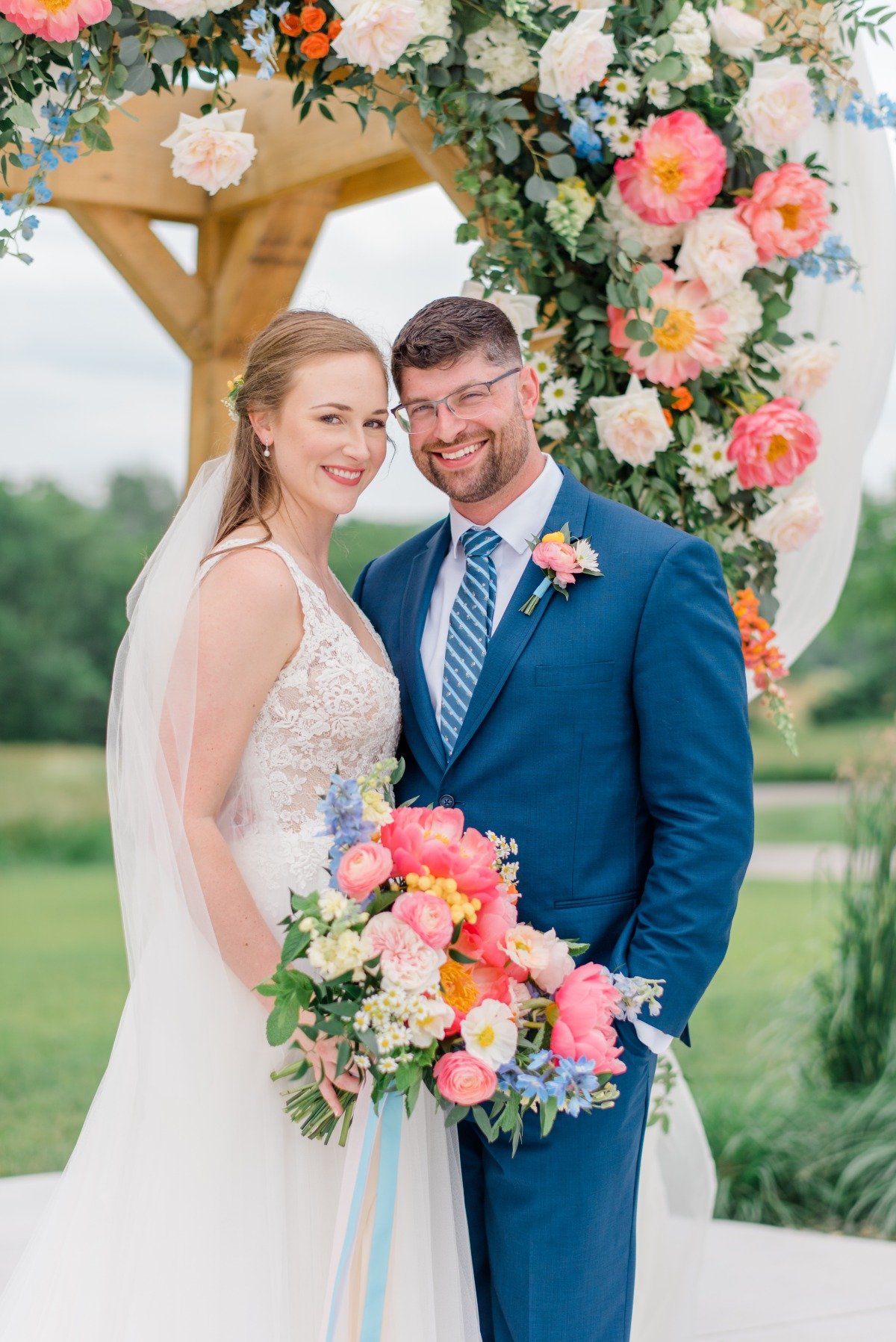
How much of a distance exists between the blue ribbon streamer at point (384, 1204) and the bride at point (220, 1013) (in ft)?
0.29

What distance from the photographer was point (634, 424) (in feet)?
9.65

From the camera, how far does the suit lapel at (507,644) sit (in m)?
2.32

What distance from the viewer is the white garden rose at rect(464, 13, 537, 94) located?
276cm

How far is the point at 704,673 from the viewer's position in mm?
2270

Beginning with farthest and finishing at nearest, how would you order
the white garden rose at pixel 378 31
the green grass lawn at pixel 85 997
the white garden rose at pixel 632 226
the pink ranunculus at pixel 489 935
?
the green grass lawn at pixel 85 997, the white garden rose at pixel 632 226, the white garden rose at pixel 378 31, the pink ranunculus at pixel 489 935

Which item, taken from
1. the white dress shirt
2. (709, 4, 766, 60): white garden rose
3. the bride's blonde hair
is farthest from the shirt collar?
(709, 4, 766, 60): white garden rose

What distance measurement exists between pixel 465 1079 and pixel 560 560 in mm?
893

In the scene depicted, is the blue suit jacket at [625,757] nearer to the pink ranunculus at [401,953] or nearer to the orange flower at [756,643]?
the pink ranunculus at [401,953]

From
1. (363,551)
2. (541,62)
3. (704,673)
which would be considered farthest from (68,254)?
(704,673)

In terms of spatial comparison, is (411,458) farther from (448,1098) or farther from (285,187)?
(285,187)

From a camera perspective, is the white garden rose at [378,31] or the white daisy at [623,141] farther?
the white daisy at [623,141]

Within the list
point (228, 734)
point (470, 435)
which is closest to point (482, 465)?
point (470, 435)

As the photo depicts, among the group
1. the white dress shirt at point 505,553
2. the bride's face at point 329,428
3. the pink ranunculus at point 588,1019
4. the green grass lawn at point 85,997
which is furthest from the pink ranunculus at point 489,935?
the green grass lawn at point 85,997

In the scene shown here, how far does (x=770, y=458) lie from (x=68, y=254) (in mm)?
12465
